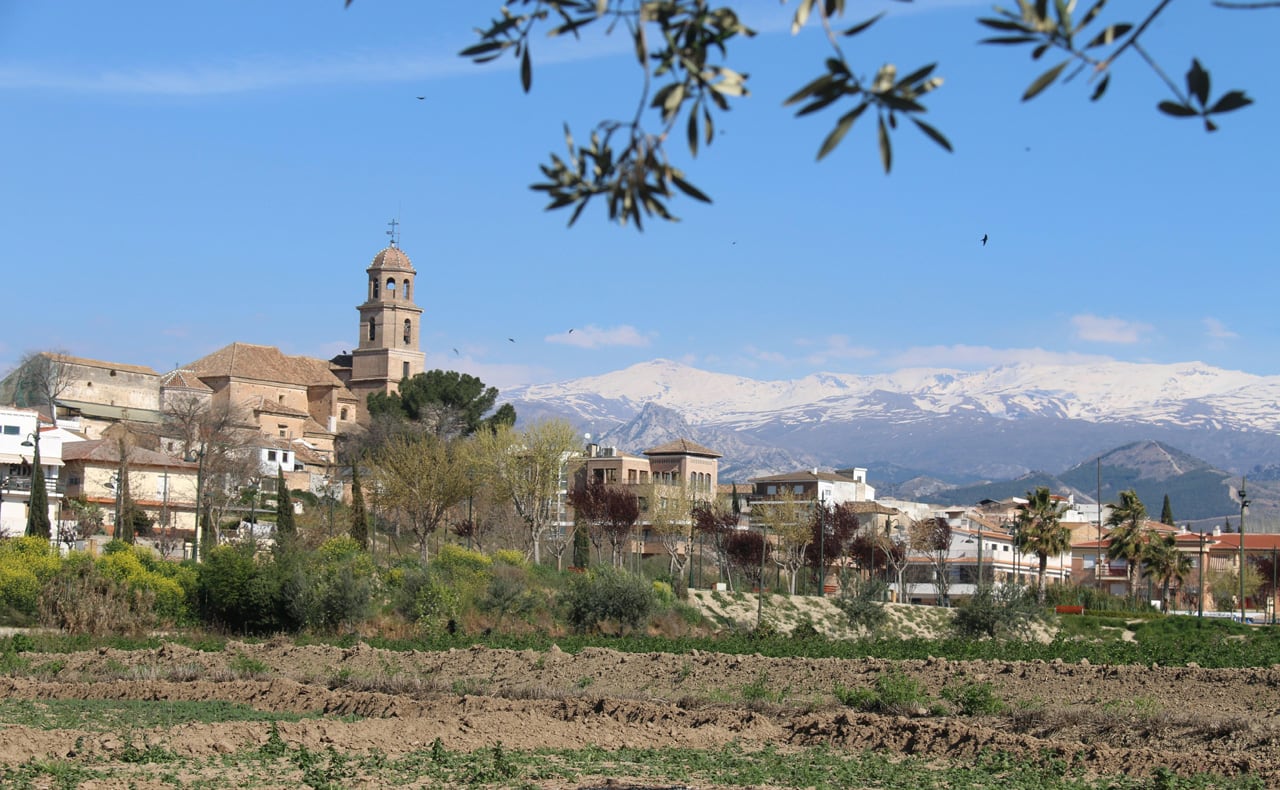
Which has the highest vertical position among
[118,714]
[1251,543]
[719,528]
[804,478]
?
[804,478]

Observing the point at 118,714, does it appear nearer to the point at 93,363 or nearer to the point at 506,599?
the point at 506,599

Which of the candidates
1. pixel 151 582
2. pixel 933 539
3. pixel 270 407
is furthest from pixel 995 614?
pixel 270 407

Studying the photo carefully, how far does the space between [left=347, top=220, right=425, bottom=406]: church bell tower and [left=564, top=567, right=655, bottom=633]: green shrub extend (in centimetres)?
6844

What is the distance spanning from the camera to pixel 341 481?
→ 81750 millimetres

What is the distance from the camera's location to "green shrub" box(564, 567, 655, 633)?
38.5 meters

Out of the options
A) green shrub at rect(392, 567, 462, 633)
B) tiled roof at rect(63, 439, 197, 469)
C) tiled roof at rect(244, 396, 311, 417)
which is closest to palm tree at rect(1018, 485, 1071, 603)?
green shrub at rect(392, 567, 462, 633)

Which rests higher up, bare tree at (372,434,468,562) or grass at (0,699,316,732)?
bare tree at (372,434,468,562)

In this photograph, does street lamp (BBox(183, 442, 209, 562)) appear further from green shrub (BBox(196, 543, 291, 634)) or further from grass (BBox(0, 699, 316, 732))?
grass (BBox(0, 699, 316, 732))

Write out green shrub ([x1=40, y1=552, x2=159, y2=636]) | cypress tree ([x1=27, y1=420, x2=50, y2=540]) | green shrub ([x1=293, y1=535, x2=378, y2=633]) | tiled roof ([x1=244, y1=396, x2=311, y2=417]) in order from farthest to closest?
tiled roof ([x1=244, y1=396, x2=311, y2=417]), cypress tree ([x1=27, y1=420, x2=50, y2=540]), green shrub ([x1=293, y1=535, x2=378, y2=633]), green shrub ([x1=40, y1=552, x2=159, y2=636])

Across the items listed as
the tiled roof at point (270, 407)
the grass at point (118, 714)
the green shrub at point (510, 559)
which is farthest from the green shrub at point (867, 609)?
the tiled roof at point (270, 407)

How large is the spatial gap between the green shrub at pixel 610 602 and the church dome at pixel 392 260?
273ft

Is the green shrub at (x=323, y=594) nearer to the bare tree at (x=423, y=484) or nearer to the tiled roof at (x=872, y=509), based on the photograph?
the bare tree at (x=423, y=484)

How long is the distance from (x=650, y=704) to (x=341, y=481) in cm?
6297

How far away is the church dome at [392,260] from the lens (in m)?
119
